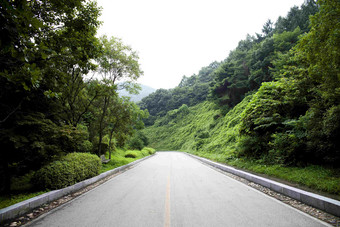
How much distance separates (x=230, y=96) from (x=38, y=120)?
102 feet

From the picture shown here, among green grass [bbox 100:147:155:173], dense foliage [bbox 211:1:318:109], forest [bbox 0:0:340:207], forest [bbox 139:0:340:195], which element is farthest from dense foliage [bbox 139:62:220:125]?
forest [bbox 0:0:340:207]

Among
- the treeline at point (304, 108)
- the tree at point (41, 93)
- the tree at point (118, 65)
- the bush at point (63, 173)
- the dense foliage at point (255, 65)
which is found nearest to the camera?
the treeline at point (304, 108)

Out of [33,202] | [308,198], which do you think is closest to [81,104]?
[33,202]

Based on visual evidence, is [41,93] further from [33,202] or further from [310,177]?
[310,177]

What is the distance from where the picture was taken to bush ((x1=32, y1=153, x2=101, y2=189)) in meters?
6.00

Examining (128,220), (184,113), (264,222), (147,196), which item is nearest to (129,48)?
(147,196)

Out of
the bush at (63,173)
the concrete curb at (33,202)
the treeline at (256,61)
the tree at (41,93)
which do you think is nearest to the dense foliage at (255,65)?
the treeline at (256,61)

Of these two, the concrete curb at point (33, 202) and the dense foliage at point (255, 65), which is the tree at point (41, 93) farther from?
the dense foliage at point (255, 65)

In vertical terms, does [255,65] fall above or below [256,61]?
below

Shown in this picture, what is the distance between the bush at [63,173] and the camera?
19.7 feet

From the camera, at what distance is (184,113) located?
218 ft

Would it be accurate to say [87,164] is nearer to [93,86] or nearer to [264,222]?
[93,86]

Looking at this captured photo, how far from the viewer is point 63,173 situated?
6379mm

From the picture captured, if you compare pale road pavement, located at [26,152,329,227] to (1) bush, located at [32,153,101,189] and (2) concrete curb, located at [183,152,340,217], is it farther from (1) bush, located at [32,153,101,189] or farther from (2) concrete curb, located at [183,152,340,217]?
(1) bush, located at [32,153,101,189]
